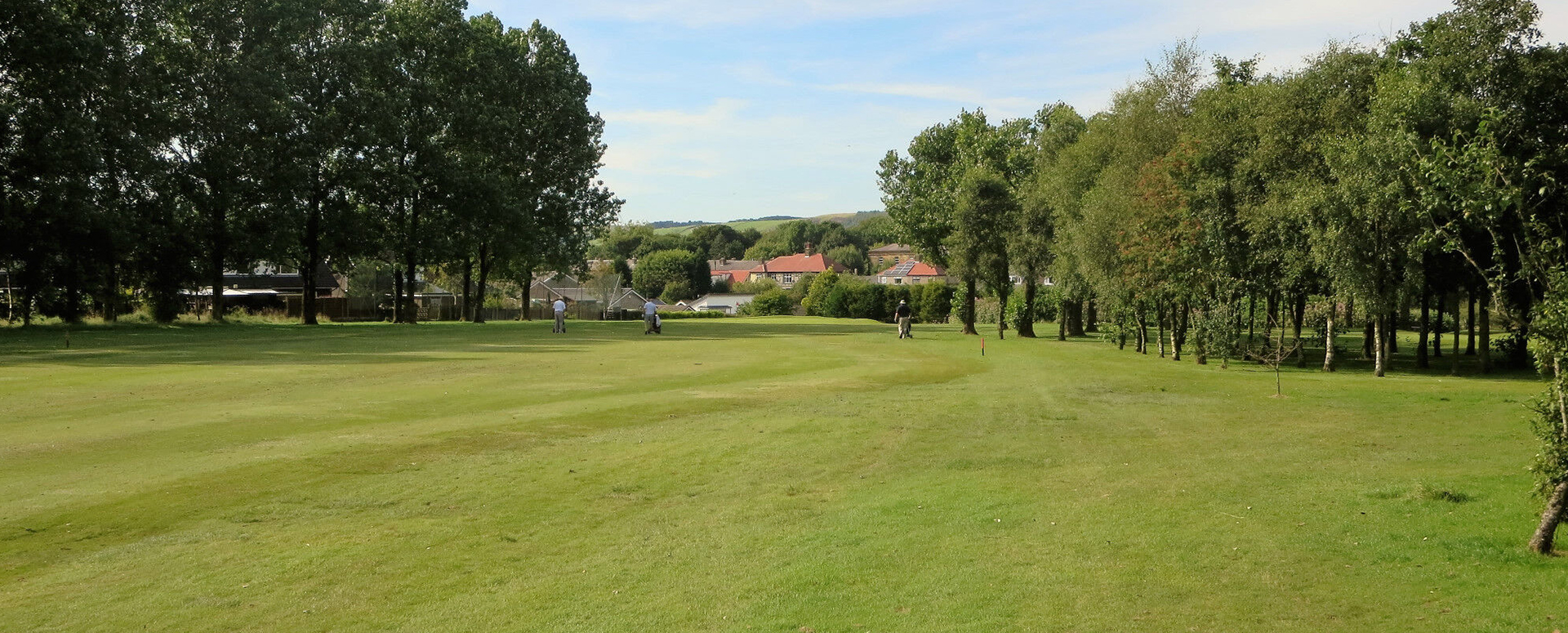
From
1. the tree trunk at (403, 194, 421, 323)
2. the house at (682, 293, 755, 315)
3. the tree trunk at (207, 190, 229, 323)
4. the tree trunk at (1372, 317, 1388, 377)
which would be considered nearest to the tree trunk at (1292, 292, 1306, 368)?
the tree trunk at (1372, 317, 1388, 377)

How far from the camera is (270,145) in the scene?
5069cm

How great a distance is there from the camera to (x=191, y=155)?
1955 inches

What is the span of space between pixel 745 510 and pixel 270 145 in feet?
155

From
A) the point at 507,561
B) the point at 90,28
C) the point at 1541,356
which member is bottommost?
the point at 507,561

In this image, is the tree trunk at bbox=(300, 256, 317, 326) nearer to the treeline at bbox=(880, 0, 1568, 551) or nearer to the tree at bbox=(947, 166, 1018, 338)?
the tree at bbox=(947, 166, 1018, 338)

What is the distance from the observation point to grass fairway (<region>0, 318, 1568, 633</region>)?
830 centimetres

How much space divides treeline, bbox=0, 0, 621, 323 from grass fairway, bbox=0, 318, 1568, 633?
2177cm

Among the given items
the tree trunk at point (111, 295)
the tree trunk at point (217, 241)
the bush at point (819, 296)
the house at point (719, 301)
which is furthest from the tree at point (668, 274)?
the tree trunk at point (111, 295)

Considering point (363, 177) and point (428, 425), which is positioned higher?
point (363, 177)

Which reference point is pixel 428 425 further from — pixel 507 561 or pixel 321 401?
pixel 507 561

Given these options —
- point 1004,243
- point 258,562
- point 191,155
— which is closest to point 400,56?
point 191,155

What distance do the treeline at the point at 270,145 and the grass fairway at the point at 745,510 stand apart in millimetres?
21773

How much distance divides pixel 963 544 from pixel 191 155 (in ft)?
166

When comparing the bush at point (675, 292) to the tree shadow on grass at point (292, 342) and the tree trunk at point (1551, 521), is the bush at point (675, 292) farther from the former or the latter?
the tree trunk at point (1551, 521)
